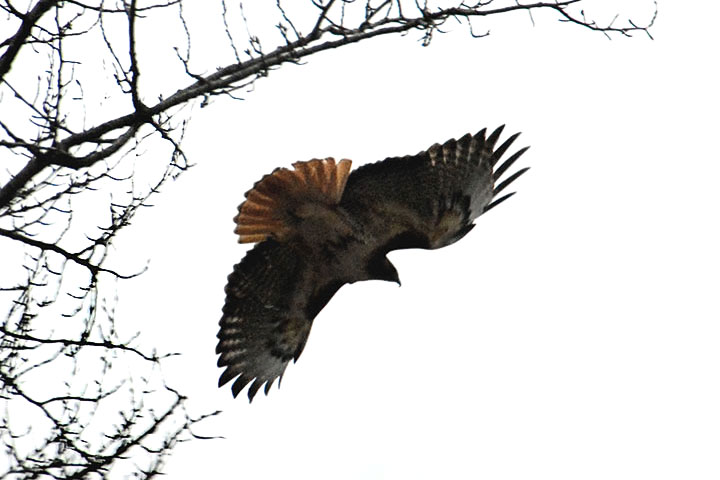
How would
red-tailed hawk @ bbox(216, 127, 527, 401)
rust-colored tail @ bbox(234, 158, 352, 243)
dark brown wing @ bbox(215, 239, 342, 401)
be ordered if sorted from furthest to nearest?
1. dark brown wing @ bbox(215, 239, 342, 401)
2. red-tailed hawk @ bbox(216, 127, 527, 401)
3. rust-colored tail @ bbox(234, 158, 352, 243)

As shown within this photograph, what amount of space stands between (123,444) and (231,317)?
2.96 m

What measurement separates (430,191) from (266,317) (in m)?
1.82

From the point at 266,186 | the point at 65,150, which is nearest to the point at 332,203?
the point at 266,186

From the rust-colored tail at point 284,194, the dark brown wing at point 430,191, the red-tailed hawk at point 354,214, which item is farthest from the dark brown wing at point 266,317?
the dark brown wing at point 430,191

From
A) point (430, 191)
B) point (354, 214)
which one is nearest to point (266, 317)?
point (354, 214)

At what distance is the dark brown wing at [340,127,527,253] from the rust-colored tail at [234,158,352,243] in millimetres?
265

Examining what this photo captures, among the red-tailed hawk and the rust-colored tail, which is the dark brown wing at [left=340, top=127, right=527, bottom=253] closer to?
the red-tailed hawk

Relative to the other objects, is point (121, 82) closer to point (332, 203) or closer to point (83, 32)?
point (83, 32)

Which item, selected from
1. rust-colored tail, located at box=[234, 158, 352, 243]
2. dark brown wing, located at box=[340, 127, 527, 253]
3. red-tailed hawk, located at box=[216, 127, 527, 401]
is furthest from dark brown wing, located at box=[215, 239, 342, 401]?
dark brown wing, located at box=[340, 127, 527, 253]

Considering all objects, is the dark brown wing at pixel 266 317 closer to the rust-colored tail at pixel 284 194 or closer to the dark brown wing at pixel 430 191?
the rust-colored tail at pixel 284 194

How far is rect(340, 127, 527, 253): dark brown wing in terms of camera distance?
7.49 meters

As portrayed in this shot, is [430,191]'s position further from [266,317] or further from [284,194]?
[266,317]

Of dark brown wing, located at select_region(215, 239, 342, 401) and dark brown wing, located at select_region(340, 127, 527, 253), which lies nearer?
dark brown wing, located at select_region(340, 127, 527, 253)

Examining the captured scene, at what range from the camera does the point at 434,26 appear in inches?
205
